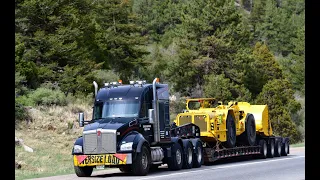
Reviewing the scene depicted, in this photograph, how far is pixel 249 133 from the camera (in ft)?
106

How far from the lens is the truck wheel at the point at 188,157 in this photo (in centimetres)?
2578

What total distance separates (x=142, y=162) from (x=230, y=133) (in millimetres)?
9285

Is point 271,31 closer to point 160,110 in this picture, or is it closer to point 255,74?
point 255,74

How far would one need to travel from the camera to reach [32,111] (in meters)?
44.6

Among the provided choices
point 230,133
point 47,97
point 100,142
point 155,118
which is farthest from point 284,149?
point 47,97

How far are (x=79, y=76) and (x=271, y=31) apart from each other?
236 ft

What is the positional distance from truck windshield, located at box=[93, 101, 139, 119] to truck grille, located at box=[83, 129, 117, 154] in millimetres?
1401

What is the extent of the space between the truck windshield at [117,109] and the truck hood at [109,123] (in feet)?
1.00

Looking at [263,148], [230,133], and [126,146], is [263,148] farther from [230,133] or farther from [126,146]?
[126,146]

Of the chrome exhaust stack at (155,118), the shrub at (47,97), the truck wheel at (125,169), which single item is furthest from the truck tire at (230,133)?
the shrub at (47,97)

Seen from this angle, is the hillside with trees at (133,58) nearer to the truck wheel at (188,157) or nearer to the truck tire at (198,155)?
the truck tire at (198,155)
